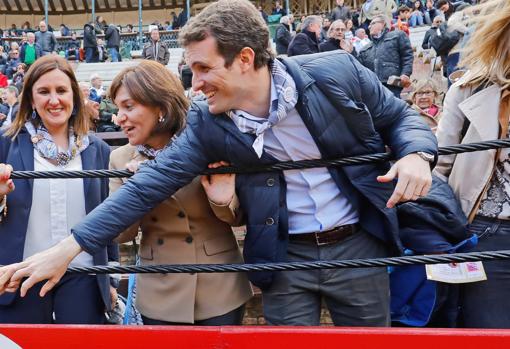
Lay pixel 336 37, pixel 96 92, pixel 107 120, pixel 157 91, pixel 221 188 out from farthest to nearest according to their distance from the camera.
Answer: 1. pixel 96 92
2. pixel 107 120
3. pixel 336 37
4. pixel 157 91
5. pixel 221 188

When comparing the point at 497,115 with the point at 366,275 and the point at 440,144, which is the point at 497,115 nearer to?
the point at 440,144

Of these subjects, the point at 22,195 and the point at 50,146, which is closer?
the point at 22,195

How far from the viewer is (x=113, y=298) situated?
2.77 meters

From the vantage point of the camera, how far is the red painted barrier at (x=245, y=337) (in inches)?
68.7

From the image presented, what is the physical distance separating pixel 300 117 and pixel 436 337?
0.81m

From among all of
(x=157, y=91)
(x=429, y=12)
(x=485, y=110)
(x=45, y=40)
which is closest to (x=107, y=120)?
(x=157, y=91)

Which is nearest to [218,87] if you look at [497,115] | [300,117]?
[300,117]

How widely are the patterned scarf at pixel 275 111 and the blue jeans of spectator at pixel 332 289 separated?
413mm

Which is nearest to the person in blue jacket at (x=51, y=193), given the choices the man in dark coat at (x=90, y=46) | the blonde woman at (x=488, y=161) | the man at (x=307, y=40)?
the blonde woman at (x=488, y=161)

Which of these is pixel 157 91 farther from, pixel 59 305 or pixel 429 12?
pixel 429 12

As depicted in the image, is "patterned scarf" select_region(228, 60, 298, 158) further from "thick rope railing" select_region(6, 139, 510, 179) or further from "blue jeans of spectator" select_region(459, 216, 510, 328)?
"blue jeans of spectator" select_region(459, 216, 510, 328)

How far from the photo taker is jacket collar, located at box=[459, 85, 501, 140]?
2.13 metres

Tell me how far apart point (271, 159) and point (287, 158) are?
7 cm

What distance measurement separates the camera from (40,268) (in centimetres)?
188
